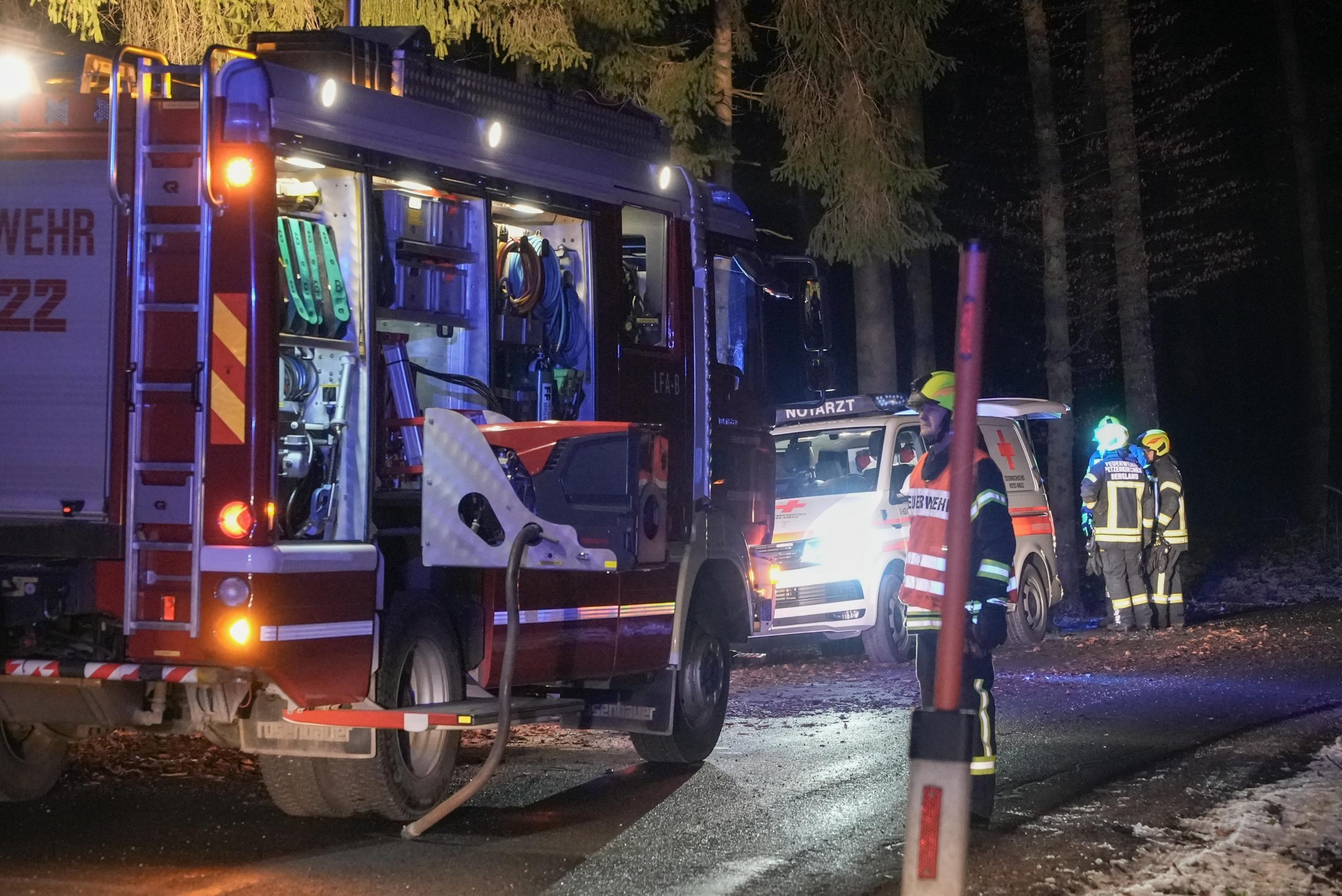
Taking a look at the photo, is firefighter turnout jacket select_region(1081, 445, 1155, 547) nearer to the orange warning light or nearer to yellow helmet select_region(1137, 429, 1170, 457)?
yellow helmet select_region(1137, 429, 1170, 457)

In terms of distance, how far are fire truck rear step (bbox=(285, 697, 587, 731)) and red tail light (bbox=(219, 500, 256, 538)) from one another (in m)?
0.85

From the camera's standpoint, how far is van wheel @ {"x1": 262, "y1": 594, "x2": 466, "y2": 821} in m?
7.45

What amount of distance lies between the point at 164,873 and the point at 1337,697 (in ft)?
27.9

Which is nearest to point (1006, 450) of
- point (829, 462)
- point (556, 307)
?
point (829, 462)

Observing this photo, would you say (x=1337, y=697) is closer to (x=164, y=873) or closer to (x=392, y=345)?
(x=392, y=345)

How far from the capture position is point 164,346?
6.85 metres

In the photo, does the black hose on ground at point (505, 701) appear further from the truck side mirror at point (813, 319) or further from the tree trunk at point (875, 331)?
the tree trunk at point (875, 331)

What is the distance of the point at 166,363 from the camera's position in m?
6.84

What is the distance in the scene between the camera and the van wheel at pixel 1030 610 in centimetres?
1644

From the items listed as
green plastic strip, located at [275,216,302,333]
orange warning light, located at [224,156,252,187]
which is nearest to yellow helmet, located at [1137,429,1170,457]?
green plastic strip, located at [275,216,302,333]

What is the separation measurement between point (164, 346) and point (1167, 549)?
12.2m

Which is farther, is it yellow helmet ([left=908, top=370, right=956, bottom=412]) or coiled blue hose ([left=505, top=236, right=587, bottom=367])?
coiled blue hose ([left=505, top=236, right=587, bottom=367])

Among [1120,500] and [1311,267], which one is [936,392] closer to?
[1120,500]

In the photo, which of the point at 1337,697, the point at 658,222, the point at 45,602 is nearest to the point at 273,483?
the point at 45,602
